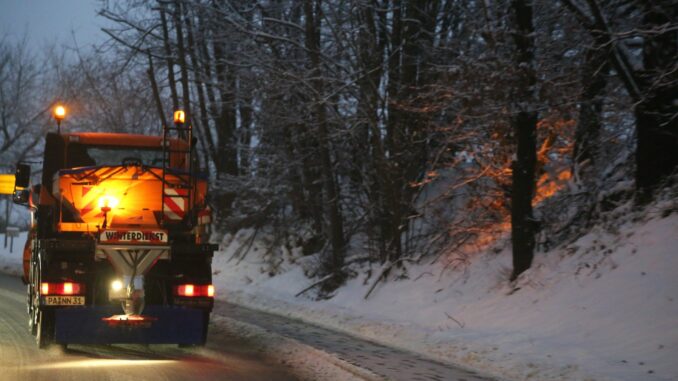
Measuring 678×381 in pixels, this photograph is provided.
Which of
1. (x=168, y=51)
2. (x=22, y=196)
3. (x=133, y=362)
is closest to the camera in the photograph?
(x=133, y=362)

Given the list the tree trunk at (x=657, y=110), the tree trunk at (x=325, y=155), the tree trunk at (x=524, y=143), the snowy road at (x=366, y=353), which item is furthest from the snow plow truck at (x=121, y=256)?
the tree trunk at (x=325, y=155)

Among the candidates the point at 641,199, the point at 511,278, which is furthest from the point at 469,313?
the point at 641,199

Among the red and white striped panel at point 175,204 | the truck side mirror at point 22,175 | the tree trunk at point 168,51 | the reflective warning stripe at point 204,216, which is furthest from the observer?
the tree trunk at point 168,51

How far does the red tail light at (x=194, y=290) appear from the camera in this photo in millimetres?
10594

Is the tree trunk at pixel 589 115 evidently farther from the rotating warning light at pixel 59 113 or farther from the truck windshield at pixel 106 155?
the rotating warning light at pixel 59 113

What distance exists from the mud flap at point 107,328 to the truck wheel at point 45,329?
1.70ft

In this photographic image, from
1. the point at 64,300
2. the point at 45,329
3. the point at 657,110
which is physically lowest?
the point at 45,329

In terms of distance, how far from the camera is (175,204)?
11.1 meters

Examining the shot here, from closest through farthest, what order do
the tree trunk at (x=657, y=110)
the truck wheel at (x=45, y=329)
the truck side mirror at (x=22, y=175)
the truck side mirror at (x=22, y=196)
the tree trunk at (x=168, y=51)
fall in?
the truck wheel at (x=45, y=329)
the tree trunk at (x=657, y=110)
the truck side mirror at (x=22, y=175)
the truck side mirror at (x=22, y=196)
the tree trunk at (x=168, y=51)

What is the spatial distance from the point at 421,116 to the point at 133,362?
8.97m

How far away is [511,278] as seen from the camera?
46.6ft

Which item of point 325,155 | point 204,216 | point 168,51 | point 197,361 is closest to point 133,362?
point 197,361

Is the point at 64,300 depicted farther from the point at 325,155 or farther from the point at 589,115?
the point at 325,155

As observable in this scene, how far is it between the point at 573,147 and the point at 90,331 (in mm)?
9215
